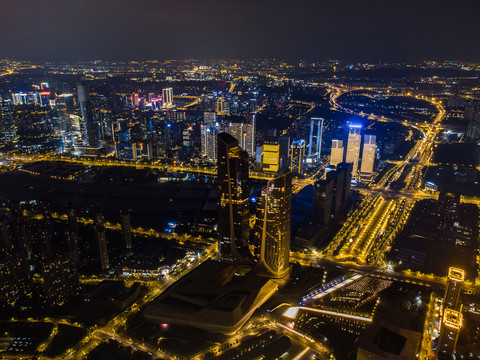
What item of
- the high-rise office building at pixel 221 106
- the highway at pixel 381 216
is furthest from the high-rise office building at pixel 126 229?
the high-rise office building at pixel 221 106

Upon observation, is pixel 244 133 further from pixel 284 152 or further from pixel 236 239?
pixel 236 239

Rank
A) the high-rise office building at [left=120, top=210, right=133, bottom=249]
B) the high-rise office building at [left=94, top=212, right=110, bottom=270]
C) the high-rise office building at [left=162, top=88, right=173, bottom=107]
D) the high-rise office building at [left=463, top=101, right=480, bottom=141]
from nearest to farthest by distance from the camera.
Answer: the high-rise office building at [left=94, top=212, right=110, bottom=270] → the high-rise office building at [left=120, top=210, right=133, bottom=249] → the high-rise office building at [left=463, top=101, right=480, bottom=141] → the high-rise office building at [left=162, top=88, right=173, bottom=107]

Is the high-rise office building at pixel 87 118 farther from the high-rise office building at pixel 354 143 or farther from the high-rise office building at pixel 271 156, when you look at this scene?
the high-rise office building at pixel 354 143

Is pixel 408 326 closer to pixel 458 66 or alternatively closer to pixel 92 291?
pixel 92 291

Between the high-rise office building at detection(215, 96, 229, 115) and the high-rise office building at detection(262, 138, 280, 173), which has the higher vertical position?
the high-rise office building at detection(215, 96, 229, 115)

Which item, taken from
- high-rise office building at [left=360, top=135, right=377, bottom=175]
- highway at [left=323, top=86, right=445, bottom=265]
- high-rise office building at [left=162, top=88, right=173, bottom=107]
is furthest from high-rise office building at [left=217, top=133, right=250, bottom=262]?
high-rise office building at [left=162, top=88, right=173, bottom=107]

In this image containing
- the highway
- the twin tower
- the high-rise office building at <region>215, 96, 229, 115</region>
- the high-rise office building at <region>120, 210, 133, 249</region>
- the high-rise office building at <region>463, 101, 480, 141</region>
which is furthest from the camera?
the high-rise office building at <region>215, 96, 229, 115</region>

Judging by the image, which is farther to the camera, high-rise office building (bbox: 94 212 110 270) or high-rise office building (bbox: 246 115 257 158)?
high-rise office building (bbox: 246 115 257 158)

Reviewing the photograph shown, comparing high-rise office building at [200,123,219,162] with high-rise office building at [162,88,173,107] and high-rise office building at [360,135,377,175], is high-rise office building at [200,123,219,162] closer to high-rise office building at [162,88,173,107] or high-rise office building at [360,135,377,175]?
high-rise office building at [360,135,377,175]
